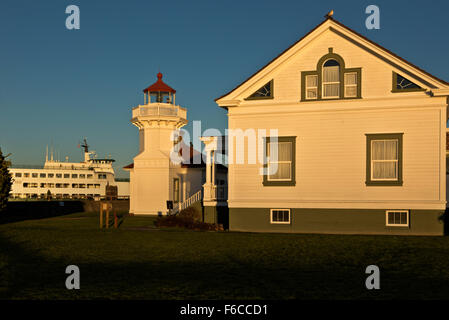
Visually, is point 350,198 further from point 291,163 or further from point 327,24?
point 327,24

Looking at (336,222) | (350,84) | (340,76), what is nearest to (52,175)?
(336,222)

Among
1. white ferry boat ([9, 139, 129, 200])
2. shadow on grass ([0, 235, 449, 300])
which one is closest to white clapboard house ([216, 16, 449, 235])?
shadow on grass ([0, 235, 449, 300])

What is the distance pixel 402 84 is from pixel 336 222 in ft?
21.9

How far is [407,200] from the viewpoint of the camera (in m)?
20.1

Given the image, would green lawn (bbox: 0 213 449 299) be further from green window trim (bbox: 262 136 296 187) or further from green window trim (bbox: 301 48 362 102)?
green window trim (bbox: 301 48 362 102)

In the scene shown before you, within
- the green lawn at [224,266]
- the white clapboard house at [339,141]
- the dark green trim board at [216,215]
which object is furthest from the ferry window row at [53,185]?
the white clapboard house at [339,141]

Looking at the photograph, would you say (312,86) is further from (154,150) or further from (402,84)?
(154,150)

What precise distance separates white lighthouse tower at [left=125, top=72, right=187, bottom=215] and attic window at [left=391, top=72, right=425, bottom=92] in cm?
1877

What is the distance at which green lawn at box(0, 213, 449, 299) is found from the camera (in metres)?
8.98

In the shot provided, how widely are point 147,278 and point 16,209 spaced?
36252mm

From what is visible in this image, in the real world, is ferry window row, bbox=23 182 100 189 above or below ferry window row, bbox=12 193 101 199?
above

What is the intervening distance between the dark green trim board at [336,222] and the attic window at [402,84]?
5.22 m

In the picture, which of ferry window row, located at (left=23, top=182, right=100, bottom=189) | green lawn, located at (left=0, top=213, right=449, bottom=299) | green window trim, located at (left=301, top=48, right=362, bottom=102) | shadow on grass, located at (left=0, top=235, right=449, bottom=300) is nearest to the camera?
shadow on grass, located at (left=0, top=235, right=449, bottom=300)
